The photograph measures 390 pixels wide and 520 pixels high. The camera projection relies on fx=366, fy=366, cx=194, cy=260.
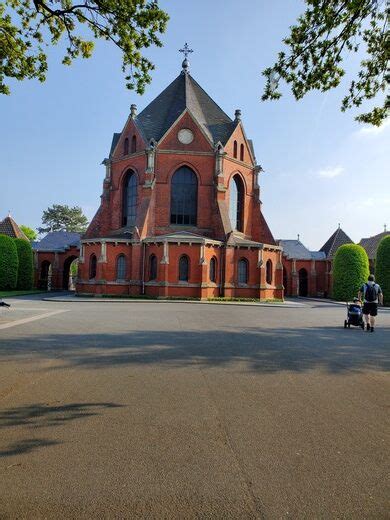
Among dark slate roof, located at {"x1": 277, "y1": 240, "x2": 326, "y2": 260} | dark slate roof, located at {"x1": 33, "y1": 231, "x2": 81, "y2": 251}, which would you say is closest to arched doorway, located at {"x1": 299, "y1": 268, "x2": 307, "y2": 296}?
dark slate roof, located at {"x1": 277, "y1": 240, "x2": 326, "y2": 260}

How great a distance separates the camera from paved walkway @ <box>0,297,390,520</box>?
266 centimetres

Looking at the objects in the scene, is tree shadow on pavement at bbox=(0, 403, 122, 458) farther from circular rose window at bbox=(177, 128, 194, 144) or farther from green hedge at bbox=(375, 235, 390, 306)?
green hedge at bbox=(375, 235, 390, 306)

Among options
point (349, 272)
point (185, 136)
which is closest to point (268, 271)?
point (349, 272)

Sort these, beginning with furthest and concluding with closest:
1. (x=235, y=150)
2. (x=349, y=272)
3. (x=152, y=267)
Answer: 1. (x=349, y=272)
2. (x=235, y=150)
3. (x=152, y=267)

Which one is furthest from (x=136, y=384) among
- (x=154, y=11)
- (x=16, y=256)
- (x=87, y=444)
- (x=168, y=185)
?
(x=16, y=256)

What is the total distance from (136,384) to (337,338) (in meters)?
7.46

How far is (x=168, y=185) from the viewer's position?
33.0 m

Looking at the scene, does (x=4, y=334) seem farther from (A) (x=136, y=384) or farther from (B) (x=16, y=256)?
(B) (x=16, y=256)

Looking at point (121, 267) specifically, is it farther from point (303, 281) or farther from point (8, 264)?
point (303, 281)

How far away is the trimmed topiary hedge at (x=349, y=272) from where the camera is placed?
3678 centimetres

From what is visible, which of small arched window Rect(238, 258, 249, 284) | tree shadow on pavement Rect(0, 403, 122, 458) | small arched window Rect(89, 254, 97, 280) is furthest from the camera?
small arched window Rect(89, 254, 97, 280)

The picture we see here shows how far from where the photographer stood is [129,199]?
35281mm

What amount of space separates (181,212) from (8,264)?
1839cm

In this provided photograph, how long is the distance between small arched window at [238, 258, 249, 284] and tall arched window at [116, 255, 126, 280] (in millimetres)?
9782
